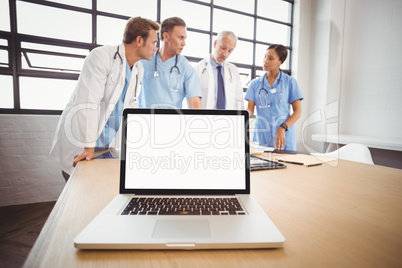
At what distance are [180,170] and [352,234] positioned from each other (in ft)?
1.38

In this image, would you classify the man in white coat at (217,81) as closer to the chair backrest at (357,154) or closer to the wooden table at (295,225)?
the chair backrest at (357,154)

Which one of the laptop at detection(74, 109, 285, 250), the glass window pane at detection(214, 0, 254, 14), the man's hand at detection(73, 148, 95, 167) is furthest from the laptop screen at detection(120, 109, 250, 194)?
the glass window pane at detection(214, 0, 254, 14)

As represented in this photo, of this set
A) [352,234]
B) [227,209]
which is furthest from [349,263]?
[227,209]

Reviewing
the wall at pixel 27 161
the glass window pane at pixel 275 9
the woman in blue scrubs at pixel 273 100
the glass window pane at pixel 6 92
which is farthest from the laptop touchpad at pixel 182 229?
the glass window pane at pixel 275 9

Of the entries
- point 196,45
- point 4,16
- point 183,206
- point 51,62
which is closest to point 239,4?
point 196,45

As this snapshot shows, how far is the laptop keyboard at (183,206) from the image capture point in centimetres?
51

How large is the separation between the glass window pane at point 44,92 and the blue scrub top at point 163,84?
134 cm

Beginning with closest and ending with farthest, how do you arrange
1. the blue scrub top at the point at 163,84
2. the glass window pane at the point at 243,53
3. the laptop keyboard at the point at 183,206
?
the laptop keyboard at the point at 183,206 → the blue scrub top at the point at 163,84 → the glass window pane at the point at 243,53

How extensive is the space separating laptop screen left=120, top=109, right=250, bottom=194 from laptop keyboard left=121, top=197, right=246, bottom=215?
4cm

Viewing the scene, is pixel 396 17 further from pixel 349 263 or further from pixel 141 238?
pixel 141 238

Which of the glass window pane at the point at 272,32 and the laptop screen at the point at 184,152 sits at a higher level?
the glass window pane at the point at 272,32

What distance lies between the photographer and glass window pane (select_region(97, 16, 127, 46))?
2822 mm

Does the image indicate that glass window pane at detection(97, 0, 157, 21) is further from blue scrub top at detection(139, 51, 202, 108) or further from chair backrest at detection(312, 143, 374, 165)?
chair backrest at detection(312, 143, 374, 165)

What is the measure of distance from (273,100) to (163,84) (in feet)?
3.64
